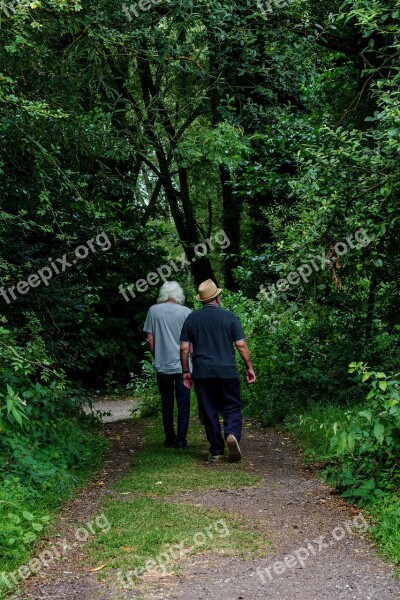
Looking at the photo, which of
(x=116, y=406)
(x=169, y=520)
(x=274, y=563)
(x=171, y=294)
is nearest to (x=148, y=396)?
(x=116, y=406)

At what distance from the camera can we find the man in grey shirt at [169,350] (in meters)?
9.21

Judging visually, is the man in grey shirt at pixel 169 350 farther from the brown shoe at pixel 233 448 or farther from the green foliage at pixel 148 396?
the green foliage at pixel 148 396

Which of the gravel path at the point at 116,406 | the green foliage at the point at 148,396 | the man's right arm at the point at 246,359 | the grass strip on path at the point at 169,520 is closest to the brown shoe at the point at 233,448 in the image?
the grass strip on path at the point at 169,520

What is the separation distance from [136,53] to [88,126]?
1.13m

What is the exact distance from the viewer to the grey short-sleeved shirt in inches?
363

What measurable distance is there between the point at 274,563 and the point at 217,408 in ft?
12.2

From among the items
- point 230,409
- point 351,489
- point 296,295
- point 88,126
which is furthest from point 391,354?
point 88,126

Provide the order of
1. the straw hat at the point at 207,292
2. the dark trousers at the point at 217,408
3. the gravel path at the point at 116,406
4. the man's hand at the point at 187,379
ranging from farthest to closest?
the gravel path at the point at 116,406 → the man's hand at the point at 187,379 → the straw hat at the point at 207,292 → the dark trousers at the point at 217,408

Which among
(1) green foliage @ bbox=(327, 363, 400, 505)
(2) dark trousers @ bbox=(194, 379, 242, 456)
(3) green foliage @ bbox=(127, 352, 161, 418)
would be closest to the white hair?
(2) dark trousers @ bbox=(194, 379, 242, 456)

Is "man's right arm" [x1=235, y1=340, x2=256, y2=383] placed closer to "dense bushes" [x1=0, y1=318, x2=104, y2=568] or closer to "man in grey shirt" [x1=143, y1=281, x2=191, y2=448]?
"man in grey shirt" [x1=143, y1=281, x2=191, y2=448]

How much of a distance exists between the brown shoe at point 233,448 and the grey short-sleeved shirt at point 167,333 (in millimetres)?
1379

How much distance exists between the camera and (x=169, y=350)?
363 inches

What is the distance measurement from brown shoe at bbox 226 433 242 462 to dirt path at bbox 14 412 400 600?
3.47 feet

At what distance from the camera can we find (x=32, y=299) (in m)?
10.3
